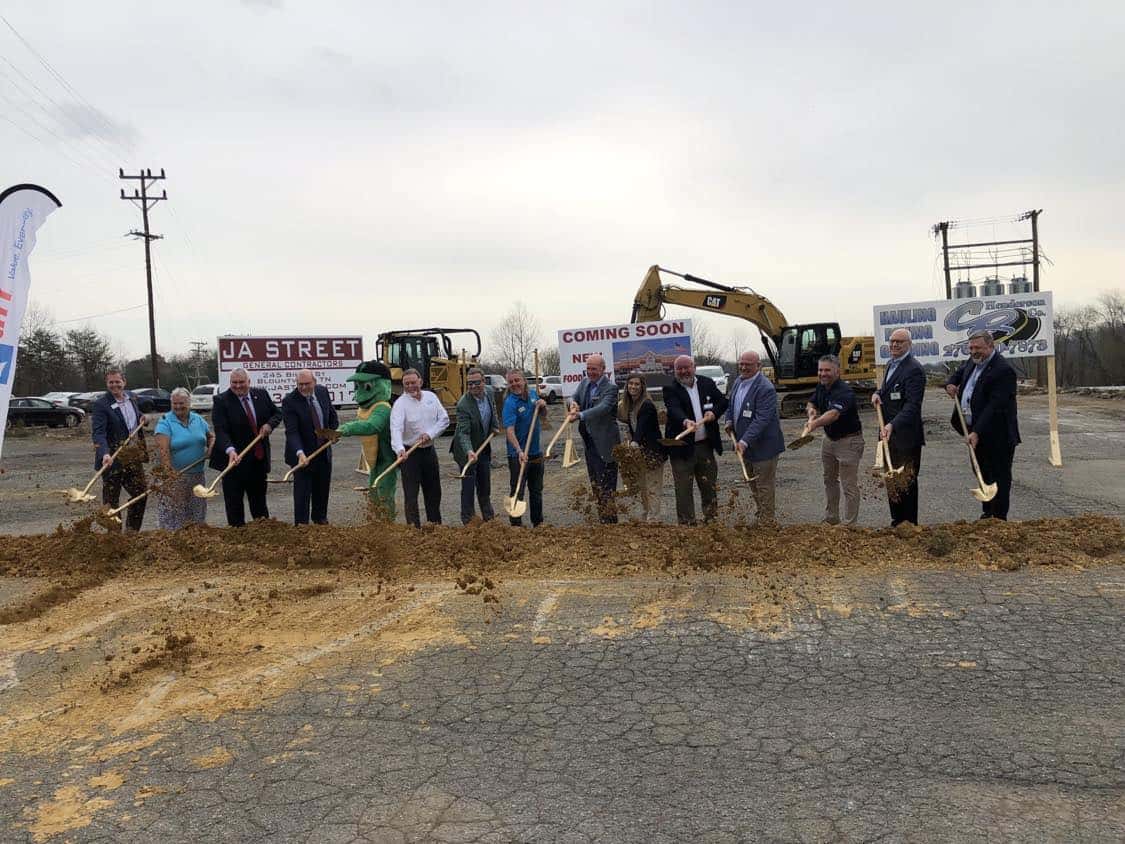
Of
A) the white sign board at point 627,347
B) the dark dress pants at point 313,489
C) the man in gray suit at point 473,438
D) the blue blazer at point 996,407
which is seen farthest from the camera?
the white sign board at point 627,347

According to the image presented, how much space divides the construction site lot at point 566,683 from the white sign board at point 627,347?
7.74 meters

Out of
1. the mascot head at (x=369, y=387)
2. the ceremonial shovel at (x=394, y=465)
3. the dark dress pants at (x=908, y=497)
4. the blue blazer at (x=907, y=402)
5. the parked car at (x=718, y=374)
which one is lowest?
the dark dress pants at (x=908, y=497)

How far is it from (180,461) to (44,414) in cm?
2903

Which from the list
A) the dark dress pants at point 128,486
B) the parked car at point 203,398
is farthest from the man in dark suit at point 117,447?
the parked car at point 203,398

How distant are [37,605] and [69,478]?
12123mm

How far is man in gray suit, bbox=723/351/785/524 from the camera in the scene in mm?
7473

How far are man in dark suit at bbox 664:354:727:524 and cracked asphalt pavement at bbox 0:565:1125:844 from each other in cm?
262

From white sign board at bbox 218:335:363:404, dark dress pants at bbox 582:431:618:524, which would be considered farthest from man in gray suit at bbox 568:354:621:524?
white sign board at bbox 218:335:363:404

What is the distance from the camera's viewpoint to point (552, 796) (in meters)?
3.19

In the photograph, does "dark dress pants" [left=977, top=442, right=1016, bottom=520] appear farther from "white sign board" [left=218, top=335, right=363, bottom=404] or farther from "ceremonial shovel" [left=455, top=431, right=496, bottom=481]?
"white sign board" [left=218, top=335, right=363, bottom=404]

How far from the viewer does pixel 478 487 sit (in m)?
8.44

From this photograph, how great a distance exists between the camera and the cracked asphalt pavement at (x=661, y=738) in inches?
118

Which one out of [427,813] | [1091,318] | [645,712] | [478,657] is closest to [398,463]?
[478,657]

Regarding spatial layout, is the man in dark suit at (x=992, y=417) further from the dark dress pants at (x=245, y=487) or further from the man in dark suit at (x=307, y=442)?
the dark dress pants at (x=245, y=487)
